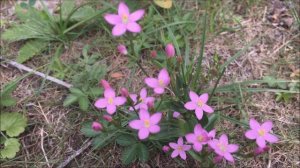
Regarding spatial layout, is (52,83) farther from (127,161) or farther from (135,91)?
(127,161)

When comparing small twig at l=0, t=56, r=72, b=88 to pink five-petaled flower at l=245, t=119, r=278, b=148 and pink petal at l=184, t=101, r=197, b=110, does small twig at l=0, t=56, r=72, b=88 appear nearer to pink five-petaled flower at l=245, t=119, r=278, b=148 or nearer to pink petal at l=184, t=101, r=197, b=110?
pink petal at l=184, t=101, r=197, b=110

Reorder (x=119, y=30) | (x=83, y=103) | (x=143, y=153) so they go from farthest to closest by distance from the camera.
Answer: (x=83, y=103), (x=143, y=153), (x=119, y=30)

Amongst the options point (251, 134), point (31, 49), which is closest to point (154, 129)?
point (251, 134)

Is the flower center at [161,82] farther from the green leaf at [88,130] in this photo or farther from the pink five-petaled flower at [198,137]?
the green leaf at [88,130]

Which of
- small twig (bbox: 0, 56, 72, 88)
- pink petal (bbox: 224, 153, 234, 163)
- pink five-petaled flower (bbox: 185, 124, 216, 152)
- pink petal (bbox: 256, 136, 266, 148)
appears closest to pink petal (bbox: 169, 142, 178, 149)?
pink five-petaled flower (bbox: 185, 124, 216, 152)

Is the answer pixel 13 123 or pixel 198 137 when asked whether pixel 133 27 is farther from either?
pixel 13 123

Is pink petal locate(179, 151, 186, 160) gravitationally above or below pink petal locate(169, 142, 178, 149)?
below

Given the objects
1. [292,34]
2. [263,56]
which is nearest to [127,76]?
[263,56]
